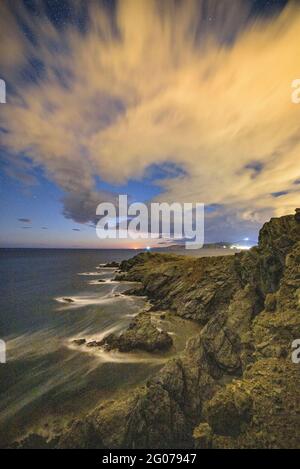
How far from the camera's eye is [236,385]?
37.3 ft

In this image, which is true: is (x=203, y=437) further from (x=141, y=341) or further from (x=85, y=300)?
(x=85, y=300)

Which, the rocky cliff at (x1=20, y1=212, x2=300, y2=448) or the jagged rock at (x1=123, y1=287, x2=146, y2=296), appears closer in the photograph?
the rocky cliff at (x1=20, y1=212, x2=300, y2=448)

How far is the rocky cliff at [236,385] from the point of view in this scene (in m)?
9.88

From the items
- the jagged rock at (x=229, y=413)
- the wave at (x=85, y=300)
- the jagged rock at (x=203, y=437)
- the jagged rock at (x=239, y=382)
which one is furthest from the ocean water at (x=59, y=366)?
the jagged rock at (x=229, y=413)

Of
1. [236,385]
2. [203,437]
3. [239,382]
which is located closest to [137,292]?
[239,382]

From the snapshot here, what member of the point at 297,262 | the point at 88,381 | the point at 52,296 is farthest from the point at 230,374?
the point at 52,296

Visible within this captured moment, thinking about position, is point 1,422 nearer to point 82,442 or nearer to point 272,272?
point 82,442

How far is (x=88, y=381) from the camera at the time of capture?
→ 19797 mm

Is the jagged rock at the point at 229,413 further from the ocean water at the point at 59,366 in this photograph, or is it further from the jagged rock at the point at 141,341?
the jagged rock at the point at 141,341

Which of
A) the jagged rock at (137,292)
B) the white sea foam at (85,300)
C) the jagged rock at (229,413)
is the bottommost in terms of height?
the white sea foam at (85,300)

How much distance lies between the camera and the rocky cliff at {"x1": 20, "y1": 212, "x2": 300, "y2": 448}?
9.88 m

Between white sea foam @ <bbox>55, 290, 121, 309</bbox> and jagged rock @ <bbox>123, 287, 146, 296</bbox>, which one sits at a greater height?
jagged rock @ <bbox>123, 287, 146, 296</bbox>

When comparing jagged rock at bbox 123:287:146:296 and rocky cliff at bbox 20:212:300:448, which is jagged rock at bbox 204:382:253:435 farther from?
jagged rock at bbox 123:287:146:296

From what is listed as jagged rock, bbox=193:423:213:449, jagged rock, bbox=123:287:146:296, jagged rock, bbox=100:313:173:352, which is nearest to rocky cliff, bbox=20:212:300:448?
jagged rock, bbox=193:423:213:449
